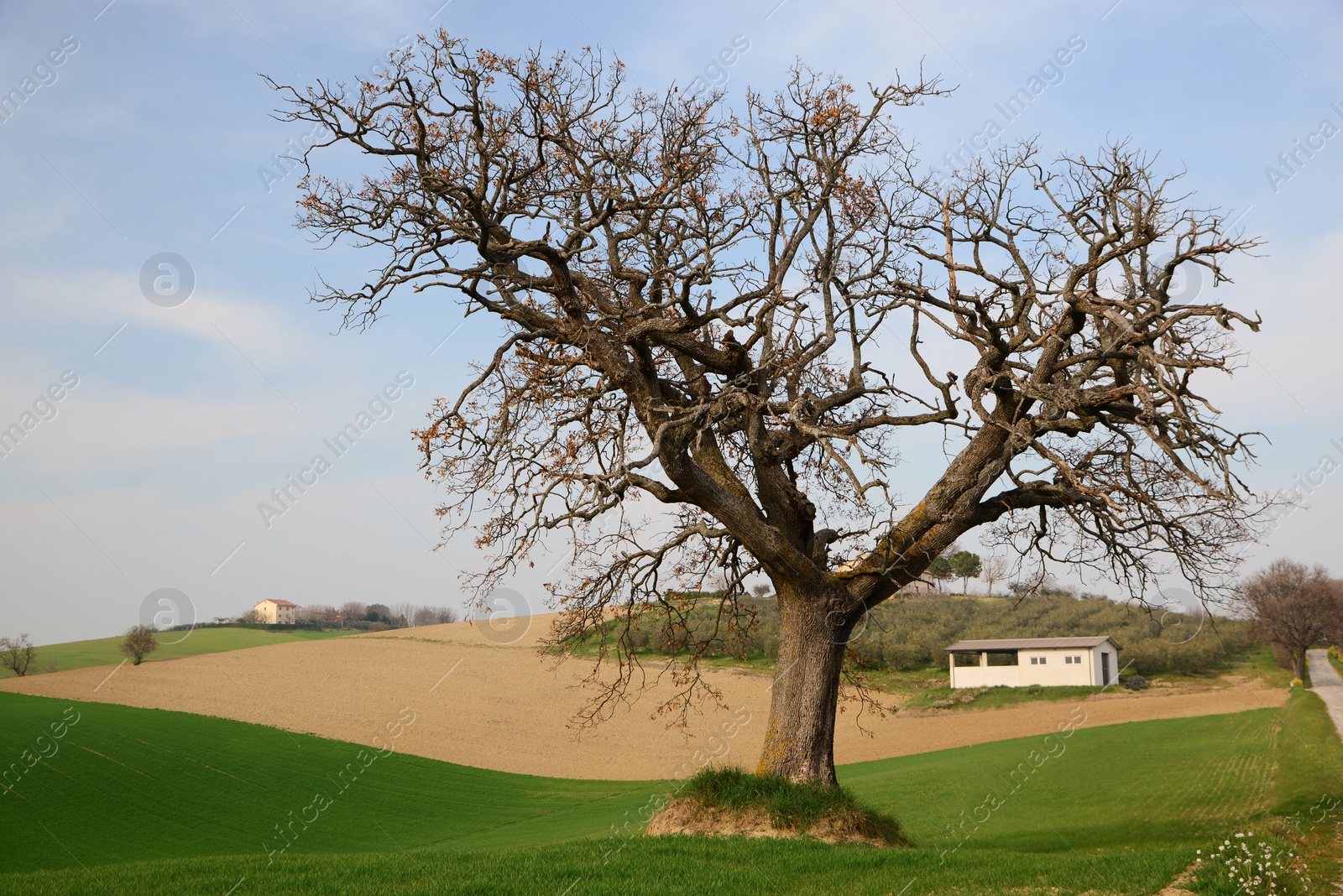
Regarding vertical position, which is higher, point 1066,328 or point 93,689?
point 1066,328

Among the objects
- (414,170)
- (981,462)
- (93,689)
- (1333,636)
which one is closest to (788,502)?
(981,462)

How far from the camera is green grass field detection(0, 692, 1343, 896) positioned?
8.66m

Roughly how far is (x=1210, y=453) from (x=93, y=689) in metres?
45.4

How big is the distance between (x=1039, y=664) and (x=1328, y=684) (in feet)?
51.2

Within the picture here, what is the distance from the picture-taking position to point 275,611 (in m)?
84.0

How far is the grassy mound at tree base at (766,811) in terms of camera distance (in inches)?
416

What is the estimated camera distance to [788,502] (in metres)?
12.5

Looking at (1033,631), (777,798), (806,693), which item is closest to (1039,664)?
(1033,631)

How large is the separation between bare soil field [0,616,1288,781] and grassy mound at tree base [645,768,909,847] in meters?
20.2

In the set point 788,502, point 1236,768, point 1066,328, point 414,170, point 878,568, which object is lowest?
point 1236,768

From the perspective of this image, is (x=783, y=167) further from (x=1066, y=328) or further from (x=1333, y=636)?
(x=1333, y=636)

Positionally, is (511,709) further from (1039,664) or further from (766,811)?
(766,811)

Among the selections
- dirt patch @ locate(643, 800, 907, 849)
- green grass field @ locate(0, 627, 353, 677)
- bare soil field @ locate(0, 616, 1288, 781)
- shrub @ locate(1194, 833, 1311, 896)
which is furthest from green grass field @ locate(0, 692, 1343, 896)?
green grass field @ locate(0, 627, 353, 677)

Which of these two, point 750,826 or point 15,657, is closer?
point 750,826
